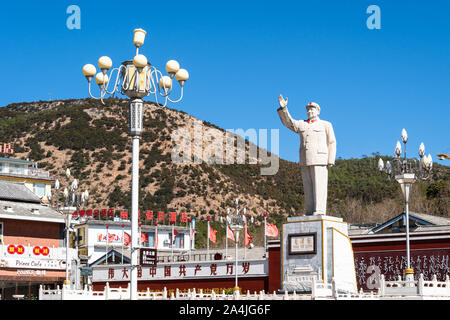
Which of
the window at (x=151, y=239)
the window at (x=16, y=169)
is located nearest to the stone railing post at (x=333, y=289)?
the window at (x=151, y=239)

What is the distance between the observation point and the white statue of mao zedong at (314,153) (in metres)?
22.6

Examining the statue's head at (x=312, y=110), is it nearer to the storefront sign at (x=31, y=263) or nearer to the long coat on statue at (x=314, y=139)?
the long coat on statue at (x=314, y=139)

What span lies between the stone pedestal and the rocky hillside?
43.2m

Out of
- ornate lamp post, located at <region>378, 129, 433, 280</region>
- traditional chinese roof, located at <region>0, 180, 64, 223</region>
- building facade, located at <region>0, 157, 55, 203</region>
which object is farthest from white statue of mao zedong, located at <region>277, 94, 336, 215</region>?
building facade, located at <region>0, 157, 55, 203</region>

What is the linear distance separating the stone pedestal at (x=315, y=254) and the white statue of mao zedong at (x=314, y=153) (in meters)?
0.65

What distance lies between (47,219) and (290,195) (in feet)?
175

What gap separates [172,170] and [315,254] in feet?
204

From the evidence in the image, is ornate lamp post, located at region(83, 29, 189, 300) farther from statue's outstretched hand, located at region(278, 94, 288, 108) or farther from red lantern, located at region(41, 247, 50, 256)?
red lantern, located at region(41, 247, 50, 256)

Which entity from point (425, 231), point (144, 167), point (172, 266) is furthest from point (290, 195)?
point (425, 231)

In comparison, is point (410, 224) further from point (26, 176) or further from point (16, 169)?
point (16, 169)

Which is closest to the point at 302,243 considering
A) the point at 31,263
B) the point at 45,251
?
the point at 31,263
